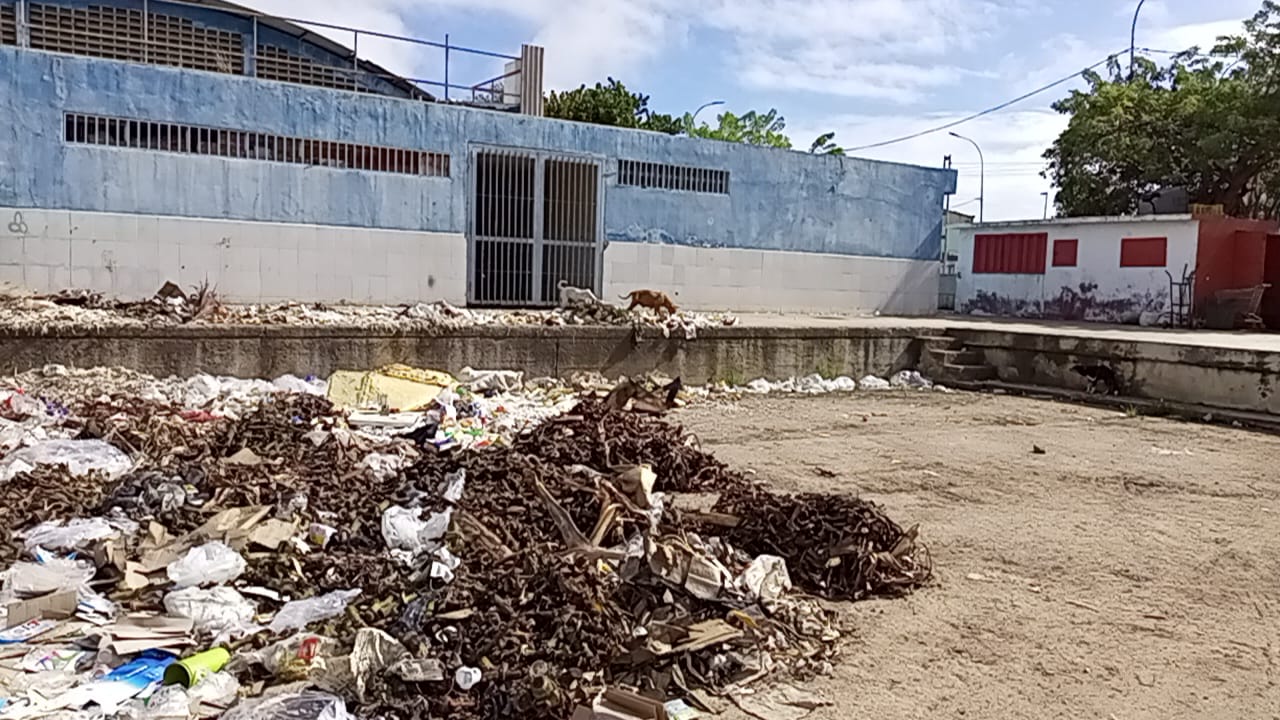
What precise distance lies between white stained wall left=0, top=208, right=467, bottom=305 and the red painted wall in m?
13.8

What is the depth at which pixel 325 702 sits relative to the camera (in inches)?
128

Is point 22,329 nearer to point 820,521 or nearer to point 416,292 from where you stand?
point 416,292

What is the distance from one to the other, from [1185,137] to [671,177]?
13.7 metres

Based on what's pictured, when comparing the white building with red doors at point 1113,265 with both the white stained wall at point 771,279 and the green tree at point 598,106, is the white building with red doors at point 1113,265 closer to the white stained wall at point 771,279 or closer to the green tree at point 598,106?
the white stained wall at point 771,279

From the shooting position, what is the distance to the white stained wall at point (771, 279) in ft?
53.8

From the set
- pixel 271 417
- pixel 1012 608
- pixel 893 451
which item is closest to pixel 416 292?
pixel 271 417

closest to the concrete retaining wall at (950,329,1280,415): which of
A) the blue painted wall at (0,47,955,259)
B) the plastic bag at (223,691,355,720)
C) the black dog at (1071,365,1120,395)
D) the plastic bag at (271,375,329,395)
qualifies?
the black dog at (1071,365,1120,395)

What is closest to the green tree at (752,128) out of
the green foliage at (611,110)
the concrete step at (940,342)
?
the green foliage at (611,110)

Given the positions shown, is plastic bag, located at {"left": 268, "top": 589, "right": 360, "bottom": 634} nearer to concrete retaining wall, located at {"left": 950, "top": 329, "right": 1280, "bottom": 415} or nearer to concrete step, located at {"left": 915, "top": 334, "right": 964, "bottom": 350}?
concrete retaining wall, located at {"left": 950, "top": 329, "right": 1280, "bottom": 415}

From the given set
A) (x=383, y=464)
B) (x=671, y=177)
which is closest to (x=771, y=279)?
(x=671, y=177)

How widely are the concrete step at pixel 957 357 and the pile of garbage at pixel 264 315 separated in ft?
9.93

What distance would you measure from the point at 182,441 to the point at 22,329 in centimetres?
366

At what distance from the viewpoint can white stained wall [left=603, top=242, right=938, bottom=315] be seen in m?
16.4

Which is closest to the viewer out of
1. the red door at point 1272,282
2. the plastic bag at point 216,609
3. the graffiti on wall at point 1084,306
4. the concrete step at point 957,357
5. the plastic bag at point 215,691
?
the plastic bag at point 215,691
